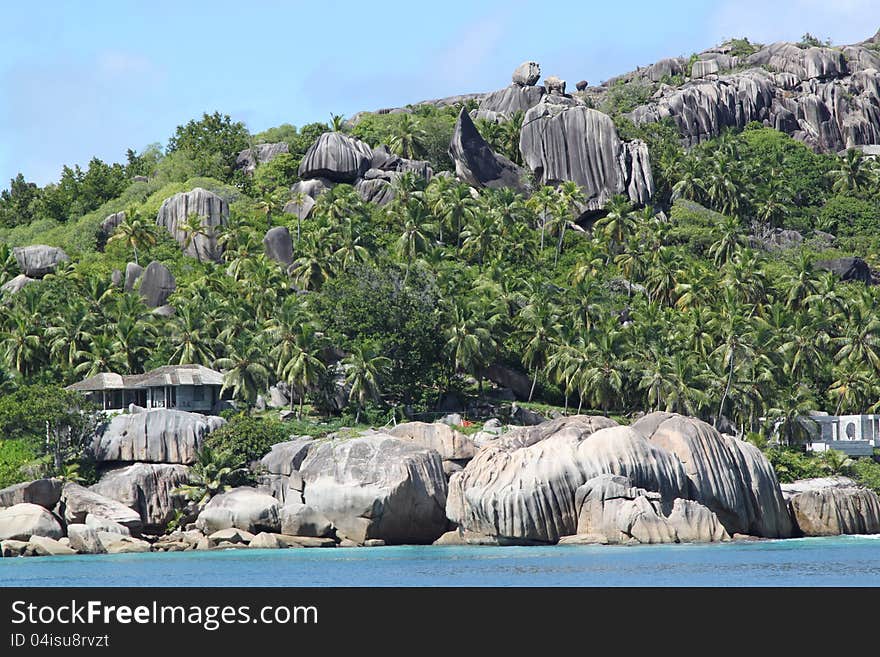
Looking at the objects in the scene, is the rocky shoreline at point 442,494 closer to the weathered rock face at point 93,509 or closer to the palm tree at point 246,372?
the weathered rock face at point 93,509

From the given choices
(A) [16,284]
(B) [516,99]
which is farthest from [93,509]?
(B) [516,99]

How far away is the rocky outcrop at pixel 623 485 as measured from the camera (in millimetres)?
45312

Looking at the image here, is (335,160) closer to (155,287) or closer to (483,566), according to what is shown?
(155,287)

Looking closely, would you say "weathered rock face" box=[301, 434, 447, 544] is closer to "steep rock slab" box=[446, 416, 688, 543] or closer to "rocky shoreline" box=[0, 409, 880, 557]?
"rocky shoreline" box=[0, 409, 880, 557]

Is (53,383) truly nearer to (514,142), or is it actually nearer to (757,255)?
(757,255)

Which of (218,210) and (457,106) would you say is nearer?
(218,210)

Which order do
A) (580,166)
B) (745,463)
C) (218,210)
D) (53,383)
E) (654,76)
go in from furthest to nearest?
1. (654,76)
2. (580,166)
3. (218,210)
4. (53,383)
5. (745,463)

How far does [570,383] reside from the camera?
6144 cm

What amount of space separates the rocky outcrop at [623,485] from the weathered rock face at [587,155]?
43.2 metres

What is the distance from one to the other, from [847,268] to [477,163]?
26349mm

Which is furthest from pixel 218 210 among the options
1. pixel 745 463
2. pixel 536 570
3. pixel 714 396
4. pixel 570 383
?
pixel 536 570

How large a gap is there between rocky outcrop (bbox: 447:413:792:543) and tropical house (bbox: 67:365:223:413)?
1529cm

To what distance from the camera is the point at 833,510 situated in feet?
166

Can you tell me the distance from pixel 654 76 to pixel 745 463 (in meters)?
90.9
